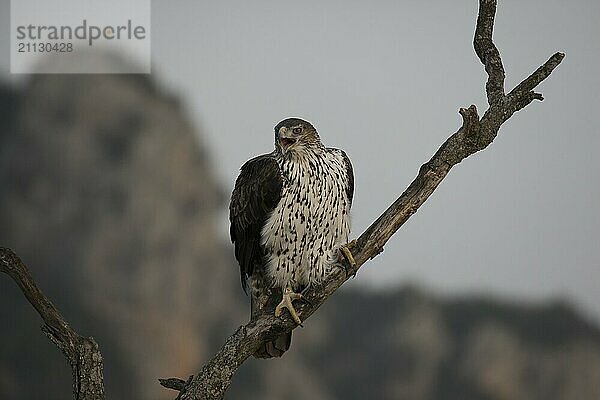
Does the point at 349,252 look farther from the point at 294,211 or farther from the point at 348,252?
the point at 294,211

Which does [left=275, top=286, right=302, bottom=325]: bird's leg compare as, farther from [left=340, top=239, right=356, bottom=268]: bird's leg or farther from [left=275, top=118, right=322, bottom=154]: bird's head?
[left=275, top=118, right=322, bottom=154]: bird's head

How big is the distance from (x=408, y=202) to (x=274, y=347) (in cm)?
64

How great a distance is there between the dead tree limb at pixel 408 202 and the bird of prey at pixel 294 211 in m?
0.11

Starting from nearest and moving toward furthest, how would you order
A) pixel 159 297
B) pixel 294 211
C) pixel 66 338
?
pixel 66 338 < pixel 294 211 < pixel 159 297

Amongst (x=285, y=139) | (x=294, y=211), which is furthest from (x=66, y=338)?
(x=285, y=139)

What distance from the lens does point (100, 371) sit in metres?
2.49

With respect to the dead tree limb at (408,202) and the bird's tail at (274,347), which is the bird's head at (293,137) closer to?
the dead tree limb at (408,202)

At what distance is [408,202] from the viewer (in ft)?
8.30

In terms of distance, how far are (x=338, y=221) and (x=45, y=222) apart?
8.54 feet

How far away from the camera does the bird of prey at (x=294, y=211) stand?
2.75m

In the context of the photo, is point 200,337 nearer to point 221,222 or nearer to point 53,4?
point 221,222

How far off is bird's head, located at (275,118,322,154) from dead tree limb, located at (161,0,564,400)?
1.24 ft

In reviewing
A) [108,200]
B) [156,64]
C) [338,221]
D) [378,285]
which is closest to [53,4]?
[156,64]

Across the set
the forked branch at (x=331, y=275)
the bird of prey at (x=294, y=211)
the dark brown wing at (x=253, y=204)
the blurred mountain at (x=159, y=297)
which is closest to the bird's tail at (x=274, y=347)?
the bird of prey at (x=294, y=211)
